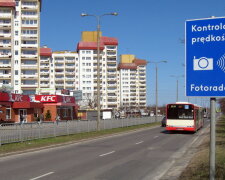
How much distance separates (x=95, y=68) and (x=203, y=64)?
135134mm

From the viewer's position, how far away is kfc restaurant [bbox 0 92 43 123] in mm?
55562

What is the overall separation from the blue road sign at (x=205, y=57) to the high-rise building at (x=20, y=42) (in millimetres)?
91632

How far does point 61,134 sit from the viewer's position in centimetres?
2755

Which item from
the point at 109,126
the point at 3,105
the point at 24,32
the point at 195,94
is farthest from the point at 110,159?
the point at 24,32

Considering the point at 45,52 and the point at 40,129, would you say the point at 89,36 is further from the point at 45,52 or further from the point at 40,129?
the point at 40,129

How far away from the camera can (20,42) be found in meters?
97.0

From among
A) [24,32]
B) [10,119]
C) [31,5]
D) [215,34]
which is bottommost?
[10,119]

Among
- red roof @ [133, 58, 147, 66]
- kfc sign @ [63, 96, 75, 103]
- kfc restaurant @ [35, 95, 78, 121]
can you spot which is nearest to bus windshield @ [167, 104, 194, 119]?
kfc restaurant @ [35, 95, 78, 121]

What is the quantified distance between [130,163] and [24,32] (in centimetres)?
8954

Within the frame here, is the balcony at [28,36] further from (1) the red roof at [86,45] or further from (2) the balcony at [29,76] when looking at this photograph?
(1) the red roof at [86,45]

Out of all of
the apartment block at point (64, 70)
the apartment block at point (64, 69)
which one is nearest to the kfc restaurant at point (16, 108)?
the apartment block at point (64, 70)

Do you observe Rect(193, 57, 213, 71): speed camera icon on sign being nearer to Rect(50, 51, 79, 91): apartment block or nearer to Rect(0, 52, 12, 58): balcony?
Rect(0, 52, 12, 58): balcony

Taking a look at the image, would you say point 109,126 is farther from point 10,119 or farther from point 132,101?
point 132,101

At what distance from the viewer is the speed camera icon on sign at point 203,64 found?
478cm
